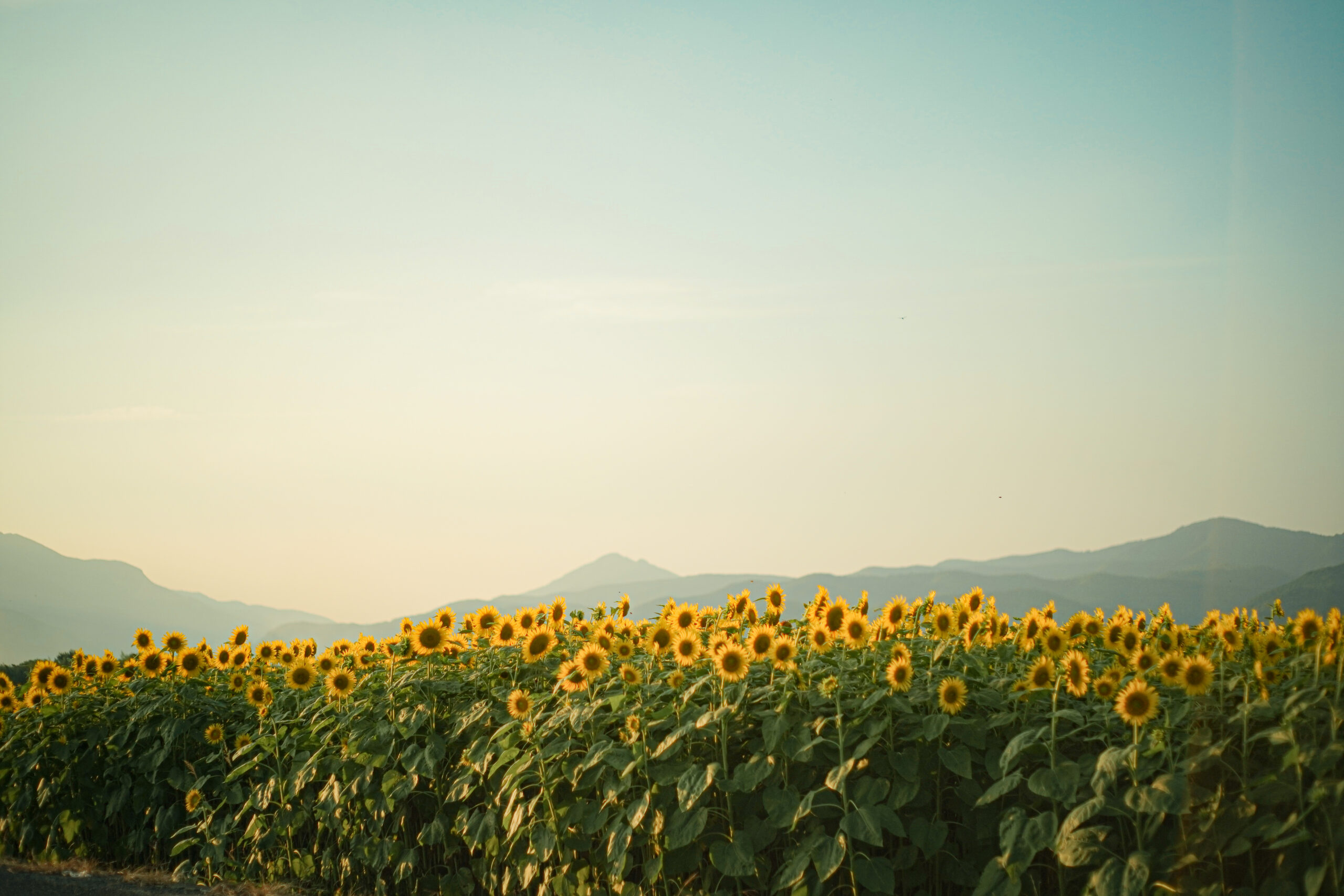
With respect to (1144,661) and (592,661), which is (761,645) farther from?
(1144,661)

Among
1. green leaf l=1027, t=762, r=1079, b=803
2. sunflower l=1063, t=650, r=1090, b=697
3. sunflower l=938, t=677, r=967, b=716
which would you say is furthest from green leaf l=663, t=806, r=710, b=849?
sunflower l=1063, t=650, r=1090, b=697

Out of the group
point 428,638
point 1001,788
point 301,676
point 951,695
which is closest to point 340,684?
point 301,676

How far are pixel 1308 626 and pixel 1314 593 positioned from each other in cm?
50

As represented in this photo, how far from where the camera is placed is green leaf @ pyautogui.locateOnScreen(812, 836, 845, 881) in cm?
354

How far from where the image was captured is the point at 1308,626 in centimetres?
350

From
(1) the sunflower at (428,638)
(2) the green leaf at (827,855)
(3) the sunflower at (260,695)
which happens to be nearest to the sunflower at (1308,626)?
(2) the green leaf at (827,855)

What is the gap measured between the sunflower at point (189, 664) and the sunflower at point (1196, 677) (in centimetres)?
627

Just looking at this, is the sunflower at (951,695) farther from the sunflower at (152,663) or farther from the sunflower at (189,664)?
the sunflower at (152,663)

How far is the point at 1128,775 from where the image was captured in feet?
11.5

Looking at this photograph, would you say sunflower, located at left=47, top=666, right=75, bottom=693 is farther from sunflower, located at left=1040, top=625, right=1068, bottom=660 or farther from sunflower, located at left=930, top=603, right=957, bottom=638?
sunflower, located at left=1040, top=625, right=1068, bottom=660

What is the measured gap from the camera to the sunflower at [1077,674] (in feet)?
11.4

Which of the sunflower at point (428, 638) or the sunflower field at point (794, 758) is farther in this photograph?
the sunflower at point (428, 638)

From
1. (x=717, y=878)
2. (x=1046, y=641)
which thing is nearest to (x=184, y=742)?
(x=717, y=878)

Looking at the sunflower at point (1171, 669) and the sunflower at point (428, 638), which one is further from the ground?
the sunflower at point (1171, 669)
